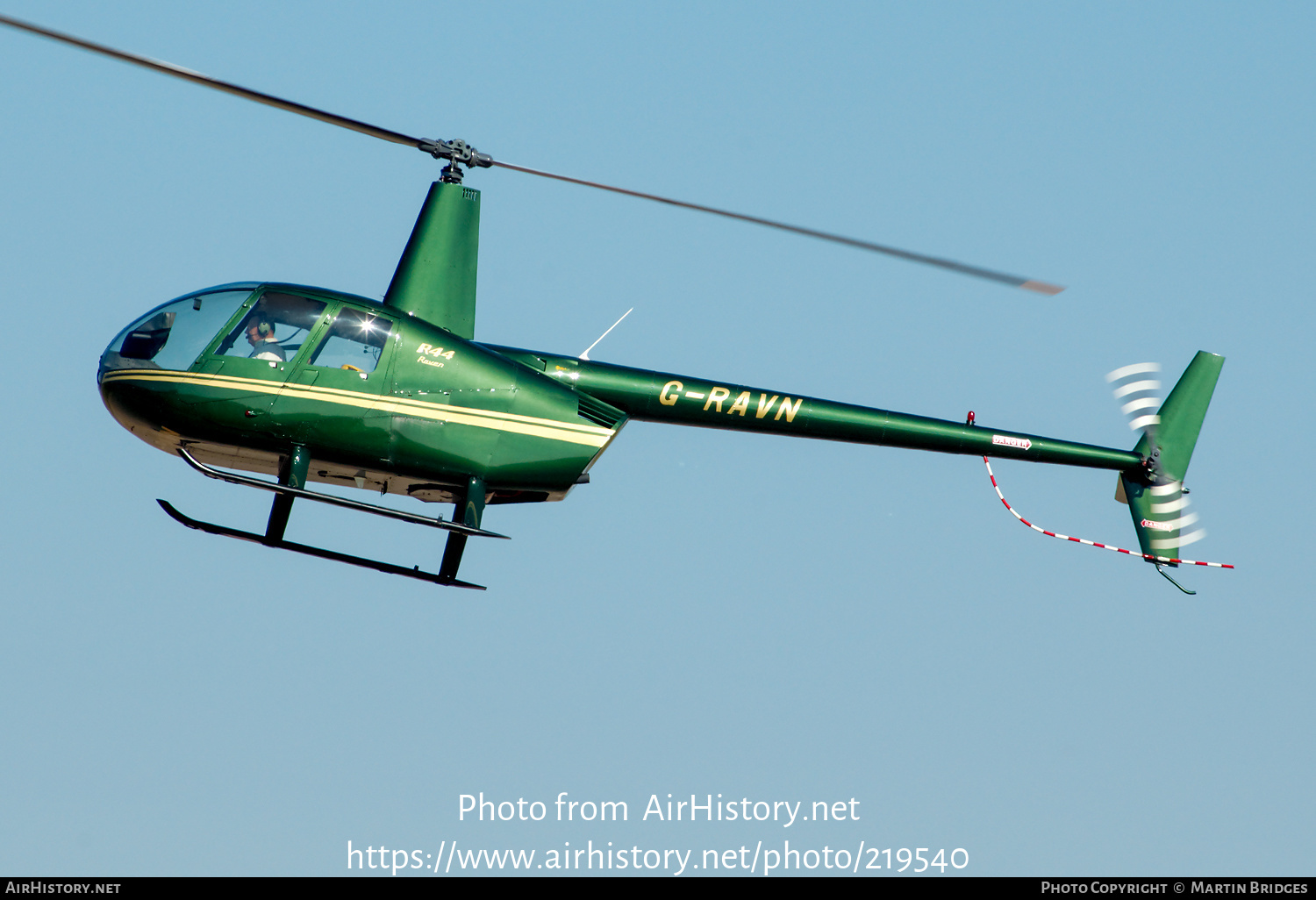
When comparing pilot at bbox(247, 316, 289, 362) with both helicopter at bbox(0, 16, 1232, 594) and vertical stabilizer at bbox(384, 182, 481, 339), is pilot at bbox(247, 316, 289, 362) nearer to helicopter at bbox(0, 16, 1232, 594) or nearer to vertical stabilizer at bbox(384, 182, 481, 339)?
helicopter at bbox(0, 16, 1232, 594)

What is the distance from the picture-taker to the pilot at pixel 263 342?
1528cm

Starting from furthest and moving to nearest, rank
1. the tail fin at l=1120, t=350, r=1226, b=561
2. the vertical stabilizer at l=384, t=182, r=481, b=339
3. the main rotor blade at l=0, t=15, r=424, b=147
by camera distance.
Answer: the tail fin at l=1120, t=350, r=1226, b=561
the vertical stabilizer at l=384, t=182, r=481, b=339
the main rotor blade at l=0, t=15, r=424, b=147

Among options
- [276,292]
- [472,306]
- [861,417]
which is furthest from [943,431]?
[276,292]

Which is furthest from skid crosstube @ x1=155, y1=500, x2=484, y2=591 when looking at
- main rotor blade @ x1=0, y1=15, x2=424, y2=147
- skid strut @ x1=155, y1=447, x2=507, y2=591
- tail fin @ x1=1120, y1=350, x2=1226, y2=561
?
tail fin @ x1=1120, y1=350, x2=1226, y2=561

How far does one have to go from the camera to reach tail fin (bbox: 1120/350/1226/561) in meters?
19.1

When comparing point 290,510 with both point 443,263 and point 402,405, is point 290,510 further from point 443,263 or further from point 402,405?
point 443,263

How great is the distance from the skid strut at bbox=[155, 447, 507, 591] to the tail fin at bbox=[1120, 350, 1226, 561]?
837 cm

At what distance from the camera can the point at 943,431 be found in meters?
17.8

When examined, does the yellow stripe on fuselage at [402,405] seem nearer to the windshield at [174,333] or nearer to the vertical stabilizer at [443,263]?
the windshield at [174,333]

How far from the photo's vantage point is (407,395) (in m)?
15.6

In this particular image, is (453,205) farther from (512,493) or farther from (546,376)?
(512,493)

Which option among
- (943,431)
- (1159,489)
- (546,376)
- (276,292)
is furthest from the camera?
(1159,489)

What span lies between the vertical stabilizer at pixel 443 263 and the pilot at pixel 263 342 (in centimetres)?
160
